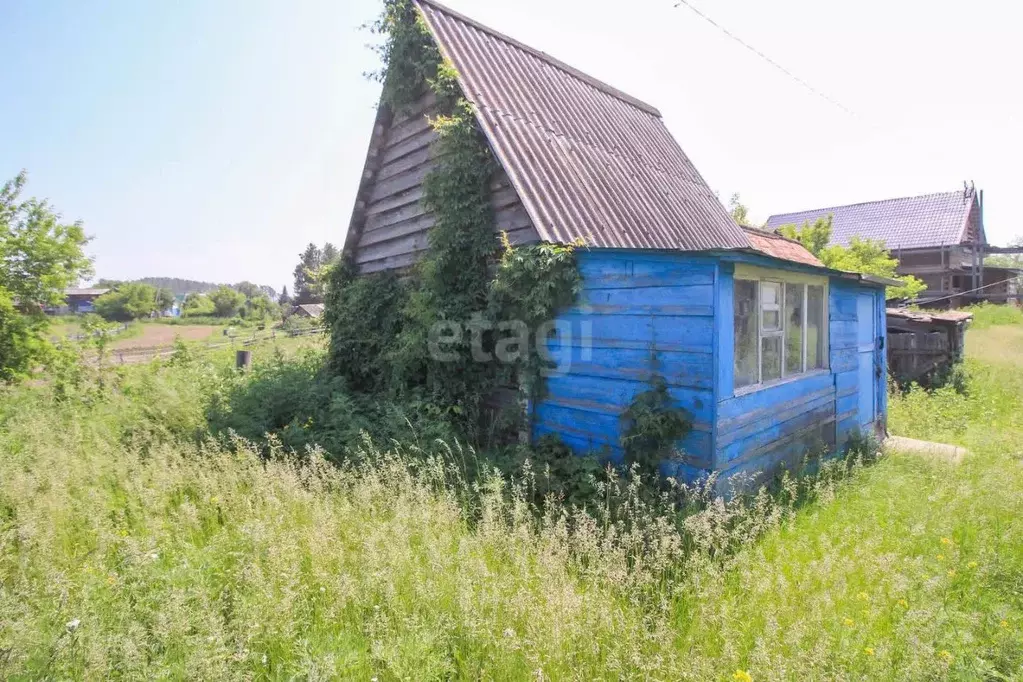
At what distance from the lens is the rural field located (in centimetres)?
287

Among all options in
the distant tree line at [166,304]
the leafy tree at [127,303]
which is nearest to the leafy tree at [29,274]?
the distant tree line at [166,304]

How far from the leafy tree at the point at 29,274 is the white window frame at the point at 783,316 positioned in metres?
12.1

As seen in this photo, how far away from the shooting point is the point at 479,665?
289 cm

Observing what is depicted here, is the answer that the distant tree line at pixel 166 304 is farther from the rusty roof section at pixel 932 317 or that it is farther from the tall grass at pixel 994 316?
the tall grass at pixel 994 316

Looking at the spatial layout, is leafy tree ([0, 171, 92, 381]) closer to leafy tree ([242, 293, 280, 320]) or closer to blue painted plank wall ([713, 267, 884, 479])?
blue painted plank wall ([713, 267, 884, 479])

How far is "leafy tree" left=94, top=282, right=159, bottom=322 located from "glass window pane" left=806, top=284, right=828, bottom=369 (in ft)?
221

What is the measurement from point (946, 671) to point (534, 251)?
4976 millimetres

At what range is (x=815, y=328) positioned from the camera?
7332mm

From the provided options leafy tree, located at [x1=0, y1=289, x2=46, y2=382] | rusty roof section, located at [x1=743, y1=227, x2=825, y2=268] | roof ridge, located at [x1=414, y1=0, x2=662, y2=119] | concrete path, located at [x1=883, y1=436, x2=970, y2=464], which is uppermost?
roof ridge, located at [x1=414, y1=0, x2=662, y2=119]

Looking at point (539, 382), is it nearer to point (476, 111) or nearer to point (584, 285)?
point (584, 285)

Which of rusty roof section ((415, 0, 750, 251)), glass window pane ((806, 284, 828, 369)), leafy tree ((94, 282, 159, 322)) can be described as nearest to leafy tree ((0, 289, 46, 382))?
rusty roof section ((415, 0, 750, 251))

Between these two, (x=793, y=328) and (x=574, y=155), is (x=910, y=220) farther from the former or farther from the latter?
(x=793, y=328)

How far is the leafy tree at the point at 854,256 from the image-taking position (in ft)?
64.0

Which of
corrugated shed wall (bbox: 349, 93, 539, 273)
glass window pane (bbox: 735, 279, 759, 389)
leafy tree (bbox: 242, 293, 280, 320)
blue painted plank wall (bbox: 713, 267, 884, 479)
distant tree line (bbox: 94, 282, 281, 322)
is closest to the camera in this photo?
blue painted plank wall (bbox: 713, 267, 884, 479)
